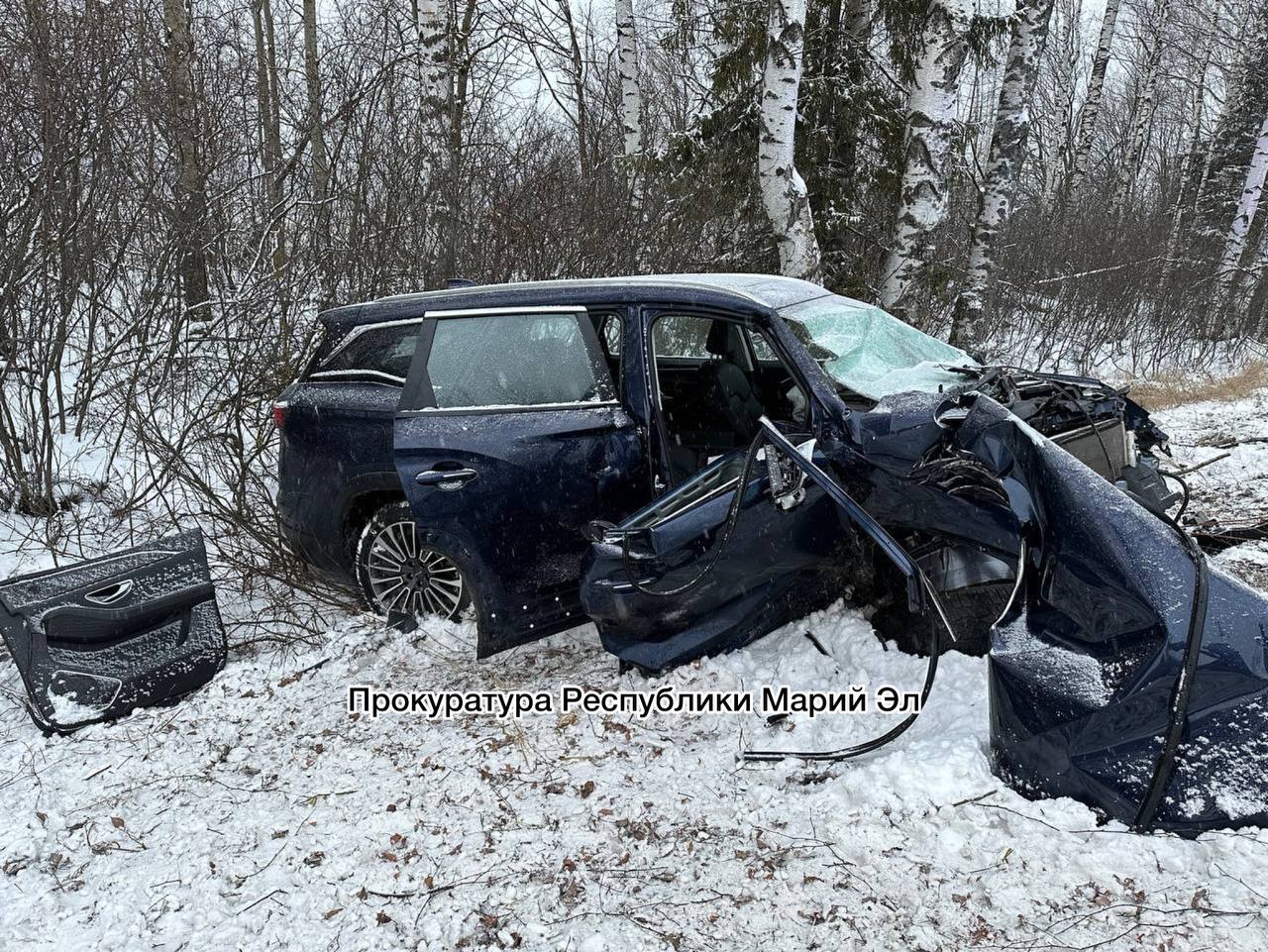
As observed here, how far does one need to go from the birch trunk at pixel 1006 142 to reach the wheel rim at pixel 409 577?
26.0 ft

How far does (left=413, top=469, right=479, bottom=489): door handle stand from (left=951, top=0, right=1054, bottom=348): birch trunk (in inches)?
315

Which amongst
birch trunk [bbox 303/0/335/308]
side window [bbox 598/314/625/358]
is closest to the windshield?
side window [bbox 598/314/625/358]

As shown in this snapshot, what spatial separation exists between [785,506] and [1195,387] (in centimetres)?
1138

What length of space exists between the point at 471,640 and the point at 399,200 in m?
5.35

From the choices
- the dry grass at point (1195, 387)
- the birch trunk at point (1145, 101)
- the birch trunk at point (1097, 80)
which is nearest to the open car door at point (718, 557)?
the dry grass at point (1195, 387)

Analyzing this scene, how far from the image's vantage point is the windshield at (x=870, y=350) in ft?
12.6

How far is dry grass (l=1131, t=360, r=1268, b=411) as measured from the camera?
10.7 meters

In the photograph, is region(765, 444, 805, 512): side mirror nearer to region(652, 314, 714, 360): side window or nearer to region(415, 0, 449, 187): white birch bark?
region(652, 314, 714, 360): side window

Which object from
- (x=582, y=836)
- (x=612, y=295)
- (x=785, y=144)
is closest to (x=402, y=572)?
(x=612, y=295)

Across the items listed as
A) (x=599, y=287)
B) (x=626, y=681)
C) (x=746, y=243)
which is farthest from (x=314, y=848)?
(x=746, y=243)

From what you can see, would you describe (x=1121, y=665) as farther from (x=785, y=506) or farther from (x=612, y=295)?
(x=612, y=295)

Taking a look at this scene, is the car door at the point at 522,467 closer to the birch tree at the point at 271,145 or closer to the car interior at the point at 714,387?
the car interior at the point at 714,387

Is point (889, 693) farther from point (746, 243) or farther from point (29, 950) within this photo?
point (746, 243)

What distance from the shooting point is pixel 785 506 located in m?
3.39
